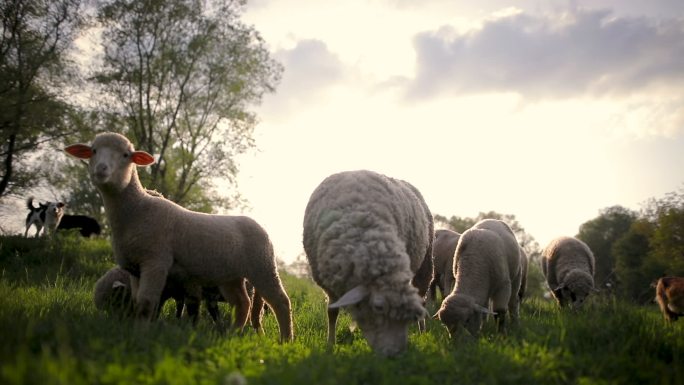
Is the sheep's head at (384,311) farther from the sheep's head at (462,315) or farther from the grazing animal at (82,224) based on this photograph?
the grazing animal at (82,224)

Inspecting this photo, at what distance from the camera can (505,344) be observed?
15.8ft

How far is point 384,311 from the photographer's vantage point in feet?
15.5

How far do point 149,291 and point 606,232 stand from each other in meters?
38.3

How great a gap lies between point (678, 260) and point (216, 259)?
25.9 metres

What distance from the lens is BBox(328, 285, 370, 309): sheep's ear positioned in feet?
15.4

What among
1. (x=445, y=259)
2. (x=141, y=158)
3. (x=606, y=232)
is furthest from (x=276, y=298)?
(x=606, y=232)

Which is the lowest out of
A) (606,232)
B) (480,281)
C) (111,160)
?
(480,281)

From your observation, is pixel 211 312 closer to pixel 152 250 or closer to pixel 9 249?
pixel 152 250

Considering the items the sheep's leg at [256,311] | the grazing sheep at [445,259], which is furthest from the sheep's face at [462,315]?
the grazing sheep at [445,259]

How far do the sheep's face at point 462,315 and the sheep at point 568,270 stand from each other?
447 centimetres

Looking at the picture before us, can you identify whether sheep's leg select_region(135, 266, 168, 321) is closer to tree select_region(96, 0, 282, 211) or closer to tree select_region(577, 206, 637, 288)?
tree select_region(96, 0, 282, 211)

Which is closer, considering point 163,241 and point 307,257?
point 163,241

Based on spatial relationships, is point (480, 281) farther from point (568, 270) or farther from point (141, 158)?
point (568, 270)

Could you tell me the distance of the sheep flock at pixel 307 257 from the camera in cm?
489
